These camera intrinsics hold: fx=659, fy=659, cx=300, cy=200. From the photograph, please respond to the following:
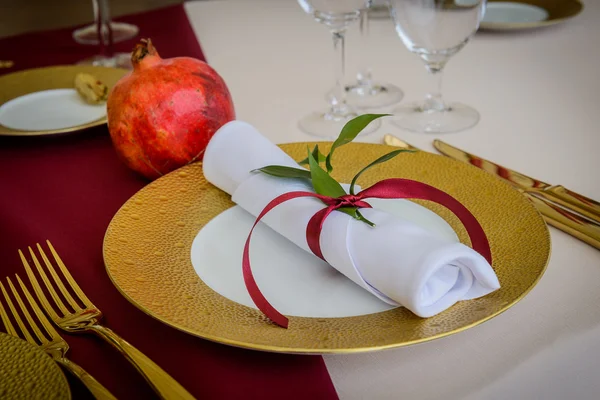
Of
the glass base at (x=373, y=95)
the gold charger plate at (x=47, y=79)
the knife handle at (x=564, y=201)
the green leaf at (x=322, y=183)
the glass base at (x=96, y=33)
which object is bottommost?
the glass base at (x=373, y=95)

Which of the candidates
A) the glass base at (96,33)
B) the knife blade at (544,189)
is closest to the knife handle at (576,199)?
the knife blade at (544,189)

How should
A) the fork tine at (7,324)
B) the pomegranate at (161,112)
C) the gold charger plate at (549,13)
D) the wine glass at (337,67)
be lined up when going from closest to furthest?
the fork tine at (7,324)
the pomegranate at (161,112)
the wine glass at (337,67)
the gold charger plate at (549,13)

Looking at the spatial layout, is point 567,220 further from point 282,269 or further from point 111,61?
point 111,61

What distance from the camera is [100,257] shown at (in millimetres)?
570

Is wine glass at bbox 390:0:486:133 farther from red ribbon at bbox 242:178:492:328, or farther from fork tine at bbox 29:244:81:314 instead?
fork tine at bbox 29:244:81:314

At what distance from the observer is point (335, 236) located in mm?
480

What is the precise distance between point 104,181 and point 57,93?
249 millimetres

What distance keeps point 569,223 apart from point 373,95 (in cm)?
42

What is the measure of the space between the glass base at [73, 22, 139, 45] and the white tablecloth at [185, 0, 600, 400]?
0.12 meters

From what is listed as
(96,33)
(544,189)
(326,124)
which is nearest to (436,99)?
(326,124)

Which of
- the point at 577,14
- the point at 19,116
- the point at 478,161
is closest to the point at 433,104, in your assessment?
the point at 478,161

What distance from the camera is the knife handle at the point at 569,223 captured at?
0.54m

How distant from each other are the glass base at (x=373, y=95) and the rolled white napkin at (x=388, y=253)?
0.37 m

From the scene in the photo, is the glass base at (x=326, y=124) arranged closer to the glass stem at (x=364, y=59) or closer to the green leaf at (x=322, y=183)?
the glass stem at (x=364, y=59)
